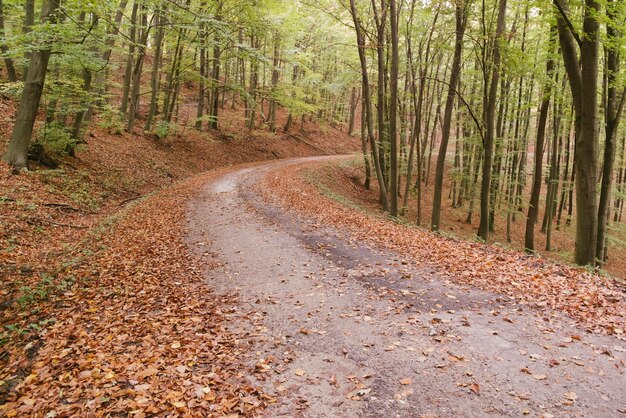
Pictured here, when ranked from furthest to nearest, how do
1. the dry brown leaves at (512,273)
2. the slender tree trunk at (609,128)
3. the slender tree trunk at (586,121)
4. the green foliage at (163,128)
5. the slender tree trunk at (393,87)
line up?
1. the green foliage at (163,128)
2. the slender tree trunk at (393,87)
3. the slender tree trunk at (609,128)
4. the slender tree trunk at (586,121)
5. the dry brown leaves at (512,273)

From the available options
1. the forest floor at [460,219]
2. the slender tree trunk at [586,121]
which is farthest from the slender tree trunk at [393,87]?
the slender tree trunk at [586,121]

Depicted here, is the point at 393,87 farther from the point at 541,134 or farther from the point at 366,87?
the point at 541,134

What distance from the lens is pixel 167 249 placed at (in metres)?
9.59

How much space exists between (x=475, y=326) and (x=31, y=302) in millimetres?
7711

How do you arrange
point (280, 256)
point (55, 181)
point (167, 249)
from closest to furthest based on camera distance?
point (280, 256), point (167, 249), point (55, 181)

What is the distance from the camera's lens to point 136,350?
5.38 meters

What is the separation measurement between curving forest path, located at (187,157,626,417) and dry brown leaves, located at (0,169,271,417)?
1.35 ft

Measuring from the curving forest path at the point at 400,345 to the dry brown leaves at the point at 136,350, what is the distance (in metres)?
0.41

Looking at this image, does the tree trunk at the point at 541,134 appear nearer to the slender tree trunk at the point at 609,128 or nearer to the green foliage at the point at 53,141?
the slender tree trunk at the point at 609,128

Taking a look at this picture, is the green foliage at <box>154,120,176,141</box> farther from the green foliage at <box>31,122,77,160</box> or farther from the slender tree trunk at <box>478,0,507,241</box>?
the slender tree trunk at <box>478,0,507,241</box>

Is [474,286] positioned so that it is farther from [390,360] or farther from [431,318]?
[390,360]

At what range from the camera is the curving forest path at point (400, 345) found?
406 centimetres

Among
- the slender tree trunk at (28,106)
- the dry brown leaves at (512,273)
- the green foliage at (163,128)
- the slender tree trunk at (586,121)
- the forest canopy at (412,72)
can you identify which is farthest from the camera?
the green foliage at (163,128)

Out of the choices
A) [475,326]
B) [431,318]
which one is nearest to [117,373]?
[431,318]
